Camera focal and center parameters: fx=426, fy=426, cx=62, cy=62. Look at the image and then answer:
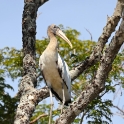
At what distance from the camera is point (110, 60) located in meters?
4.04

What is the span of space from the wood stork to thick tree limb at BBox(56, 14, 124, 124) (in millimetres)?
1744

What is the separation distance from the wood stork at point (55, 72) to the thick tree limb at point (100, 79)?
5.72 ft

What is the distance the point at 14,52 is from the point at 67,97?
6110mm

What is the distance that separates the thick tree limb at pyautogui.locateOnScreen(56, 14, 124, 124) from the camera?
3949 mm

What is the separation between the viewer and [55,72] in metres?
6.09

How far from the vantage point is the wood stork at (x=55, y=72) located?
19.8 feet

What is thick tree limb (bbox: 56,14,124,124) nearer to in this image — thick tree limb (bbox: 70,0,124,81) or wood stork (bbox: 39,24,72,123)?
thick tree limb (bbox: 70,0,124,81)

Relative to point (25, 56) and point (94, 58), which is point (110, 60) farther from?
point (25, 56)

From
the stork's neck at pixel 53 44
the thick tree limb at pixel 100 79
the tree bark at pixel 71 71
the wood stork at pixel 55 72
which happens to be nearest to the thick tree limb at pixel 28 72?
the tree bark at pixel 71 71

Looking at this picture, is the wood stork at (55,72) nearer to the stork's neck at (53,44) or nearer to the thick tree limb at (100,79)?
the stork's neck at (53,44)

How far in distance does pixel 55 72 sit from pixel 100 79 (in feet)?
6.71

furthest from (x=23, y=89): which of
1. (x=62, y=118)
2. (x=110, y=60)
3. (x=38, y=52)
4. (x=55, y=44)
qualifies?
(x=38, y=52)

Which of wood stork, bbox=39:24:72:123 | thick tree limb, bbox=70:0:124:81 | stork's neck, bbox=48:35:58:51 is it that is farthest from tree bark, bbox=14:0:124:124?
stork's neck, bbox=48:35:58:51

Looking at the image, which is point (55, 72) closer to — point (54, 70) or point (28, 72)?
point (54, 70)
